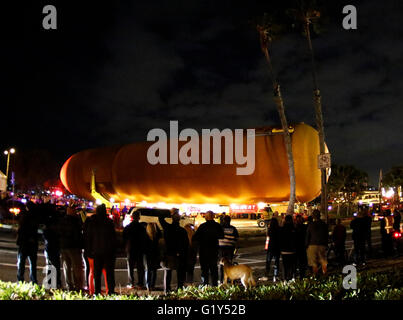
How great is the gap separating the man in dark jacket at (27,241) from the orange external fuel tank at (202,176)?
1660cm

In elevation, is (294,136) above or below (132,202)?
above

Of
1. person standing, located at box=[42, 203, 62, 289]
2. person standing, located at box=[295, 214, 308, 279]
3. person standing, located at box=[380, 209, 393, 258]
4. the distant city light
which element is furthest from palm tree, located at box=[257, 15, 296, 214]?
person standing, located at box=[42, 203, 62, 289]

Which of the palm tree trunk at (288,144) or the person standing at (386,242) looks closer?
the person standing at (386,242)

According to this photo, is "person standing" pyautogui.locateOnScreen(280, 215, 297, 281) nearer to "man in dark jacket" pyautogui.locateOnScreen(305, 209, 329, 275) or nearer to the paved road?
"man in dark jacket" pyautogui.locateOnScreen(305, 209, 329, 275)

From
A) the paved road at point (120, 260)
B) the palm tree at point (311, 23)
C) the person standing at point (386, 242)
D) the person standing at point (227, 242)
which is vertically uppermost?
the palm tree at point (311, 23)

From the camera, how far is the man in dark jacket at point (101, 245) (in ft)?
24.9

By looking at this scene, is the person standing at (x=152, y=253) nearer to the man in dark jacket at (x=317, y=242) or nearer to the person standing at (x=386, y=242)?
the man in dark jacket at (x=317, y=242)

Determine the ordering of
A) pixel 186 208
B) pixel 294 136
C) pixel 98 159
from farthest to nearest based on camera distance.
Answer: pixel 98 159
pixel 186 208
pixel 294 136

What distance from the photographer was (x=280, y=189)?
78.1ft

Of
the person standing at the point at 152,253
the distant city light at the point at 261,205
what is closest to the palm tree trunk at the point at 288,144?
the distant city light at the point at 261,205

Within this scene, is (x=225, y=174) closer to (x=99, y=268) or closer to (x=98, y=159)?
(x=98, y=159)

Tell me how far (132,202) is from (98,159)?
14.8 ft

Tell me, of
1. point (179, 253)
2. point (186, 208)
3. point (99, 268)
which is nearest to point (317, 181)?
point (186, 208)
